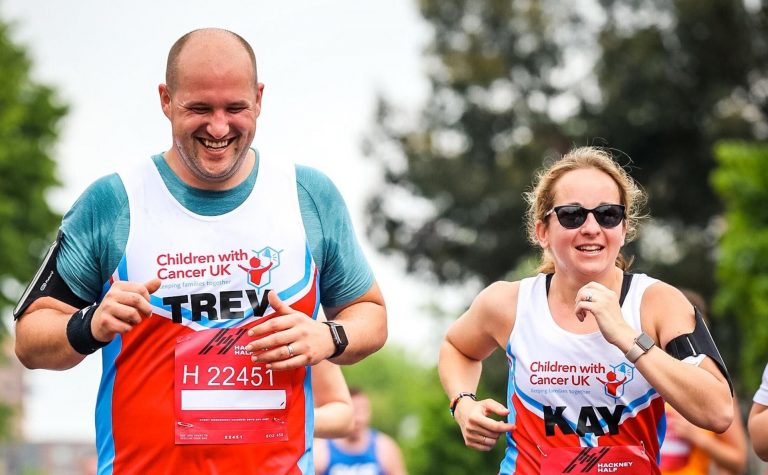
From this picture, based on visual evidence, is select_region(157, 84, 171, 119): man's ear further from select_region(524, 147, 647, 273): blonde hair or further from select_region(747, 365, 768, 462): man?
select_region(747, 365, 768, 462): man

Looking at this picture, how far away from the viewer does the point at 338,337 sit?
4.32 metres

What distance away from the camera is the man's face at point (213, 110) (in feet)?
13.9

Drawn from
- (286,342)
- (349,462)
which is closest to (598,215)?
(286,342)

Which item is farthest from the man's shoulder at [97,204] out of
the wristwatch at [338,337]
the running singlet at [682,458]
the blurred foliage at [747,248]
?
the blurred foliage at [747,248]

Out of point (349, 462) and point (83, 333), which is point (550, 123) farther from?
point (83, 333)

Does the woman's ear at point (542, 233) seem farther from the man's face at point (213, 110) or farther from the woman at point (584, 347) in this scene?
the man's face at point (213, 110)

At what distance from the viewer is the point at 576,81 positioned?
35656mm

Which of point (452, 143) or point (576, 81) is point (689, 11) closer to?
point (576, 81)

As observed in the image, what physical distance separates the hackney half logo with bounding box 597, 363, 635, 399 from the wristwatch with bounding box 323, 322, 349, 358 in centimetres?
112

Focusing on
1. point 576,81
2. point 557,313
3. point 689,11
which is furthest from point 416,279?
point 557,313

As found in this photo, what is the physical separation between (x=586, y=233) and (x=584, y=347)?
1.45 ft

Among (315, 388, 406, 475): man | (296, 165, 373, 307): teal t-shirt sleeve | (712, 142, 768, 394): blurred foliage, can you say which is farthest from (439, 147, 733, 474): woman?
(712, 142, 768, 394): blurred foliage

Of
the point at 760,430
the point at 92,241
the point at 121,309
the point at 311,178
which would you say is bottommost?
the point at 760,430

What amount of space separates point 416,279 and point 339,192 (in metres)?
31.9
